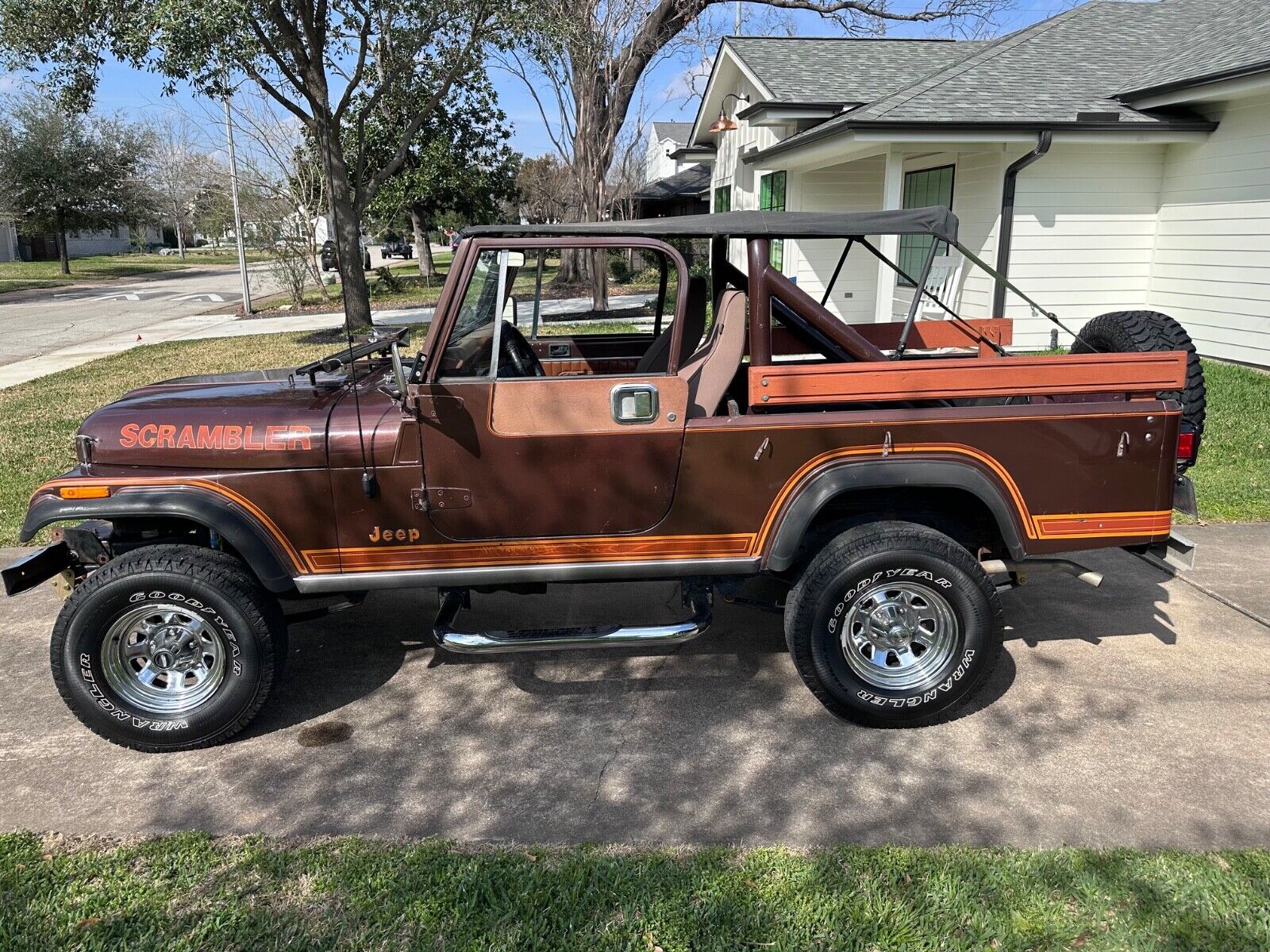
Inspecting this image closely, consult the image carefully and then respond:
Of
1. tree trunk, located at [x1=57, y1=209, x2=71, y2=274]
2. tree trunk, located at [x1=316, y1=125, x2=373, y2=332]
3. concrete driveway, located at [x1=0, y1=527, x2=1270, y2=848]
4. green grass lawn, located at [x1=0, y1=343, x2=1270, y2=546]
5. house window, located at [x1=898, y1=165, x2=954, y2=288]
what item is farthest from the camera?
tree trunk, located at [x1=57, y1=209, x2=71, y2=274]

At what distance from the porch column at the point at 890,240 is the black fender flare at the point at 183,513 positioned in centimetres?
914

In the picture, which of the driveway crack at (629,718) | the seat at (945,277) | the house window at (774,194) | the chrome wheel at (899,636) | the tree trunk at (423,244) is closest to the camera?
the driveway crack at (629,718)

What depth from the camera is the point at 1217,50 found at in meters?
11.3

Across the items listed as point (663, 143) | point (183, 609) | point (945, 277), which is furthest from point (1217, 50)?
point (663, 143)

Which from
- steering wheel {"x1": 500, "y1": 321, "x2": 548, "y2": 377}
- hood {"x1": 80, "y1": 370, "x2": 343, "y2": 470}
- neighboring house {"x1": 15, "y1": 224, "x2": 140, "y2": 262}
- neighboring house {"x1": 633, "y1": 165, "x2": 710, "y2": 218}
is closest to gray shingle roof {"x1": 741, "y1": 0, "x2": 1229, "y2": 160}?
steering wheel {"x1": 500, "y1": 321, "x2": 548, "y2": 377}

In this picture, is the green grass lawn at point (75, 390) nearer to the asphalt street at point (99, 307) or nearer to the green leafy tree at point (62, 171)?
the asphalt street at point (99, 307)

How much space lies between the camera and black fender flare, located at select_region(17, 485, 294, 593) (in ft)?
11.9

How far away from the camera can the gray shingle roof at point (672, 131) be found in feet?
160

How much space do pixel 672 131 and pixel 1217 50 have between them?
136 ft

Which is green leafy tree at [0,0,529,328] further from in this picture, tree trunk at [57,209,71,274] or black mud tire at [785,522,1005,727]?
tree trunk at [57,209,71,274]

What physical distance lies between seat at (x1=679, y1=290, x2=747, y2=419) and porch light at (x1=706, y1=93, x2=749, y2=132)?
1246cm

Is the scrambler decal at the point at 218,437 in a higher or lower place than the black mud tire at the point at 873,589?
higher

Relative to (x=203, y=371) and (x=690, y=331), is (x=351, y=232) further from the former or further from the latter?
(x=690, y=331)

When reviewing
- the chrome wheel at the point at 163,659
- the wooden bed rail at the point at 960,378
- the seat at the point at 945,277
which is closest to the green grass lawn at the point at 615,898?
the chrome wheel at the point at 163,659
